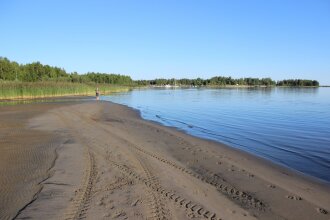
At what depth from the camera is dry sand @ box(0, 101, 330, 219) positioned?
6465mm

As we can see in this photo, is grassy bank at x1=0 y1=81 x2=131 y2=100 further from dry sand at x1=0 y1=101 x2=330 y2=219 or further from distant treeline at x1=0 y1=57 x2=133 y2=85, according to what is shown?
dry sand at x1=0 y1=101 x2=330 y2=219

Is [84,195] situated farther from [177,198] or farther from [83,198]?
[177,198]

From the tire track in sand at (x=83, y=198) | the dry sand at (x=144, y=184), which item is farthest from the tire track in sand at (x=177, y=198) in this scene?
the tire track in sand at (x=83, y=198)

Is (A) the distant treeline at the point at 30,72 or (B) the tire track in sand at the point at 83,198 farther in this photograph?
(A) the distant treeline at the point at 30,72

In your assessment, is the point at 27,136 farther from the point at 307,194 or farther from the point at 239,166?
the point at 307,194

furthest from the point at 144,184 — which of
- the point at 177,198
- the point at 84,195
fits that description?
the point at 84,195

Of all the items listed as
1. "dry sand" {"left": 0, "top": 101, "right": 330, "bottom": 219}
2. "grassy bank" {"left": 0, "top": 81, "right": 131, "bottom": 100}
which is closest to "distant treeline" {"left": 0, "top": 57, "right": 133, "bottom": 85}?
"grassy bank" {"left": 0, "top": 81, "right": 131, "bottom": 100}

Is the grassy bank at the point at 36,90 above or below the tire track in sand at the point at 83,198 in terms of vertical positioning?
above

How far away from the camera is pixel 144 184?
809 cm

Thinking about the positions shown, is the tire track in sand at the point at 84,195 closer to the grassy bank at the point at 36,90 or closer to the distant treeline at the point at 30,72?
the grassy bank at the point at 36,90

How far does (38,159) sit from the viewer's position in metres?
10.7

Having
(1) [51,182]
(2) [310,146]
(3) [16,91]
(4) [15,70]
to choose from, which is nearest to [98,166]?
(1) [51,182]

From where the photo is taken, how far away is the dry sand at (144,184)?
21.2 ft

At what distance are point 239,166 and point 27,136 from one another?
10194 millimetres
